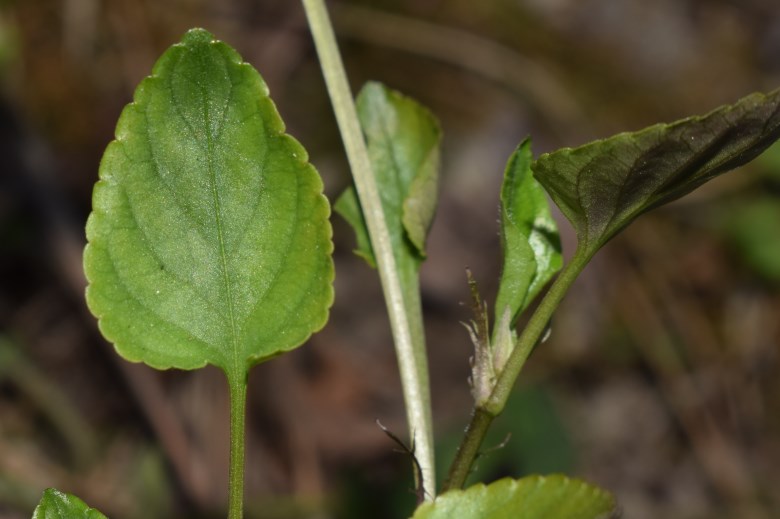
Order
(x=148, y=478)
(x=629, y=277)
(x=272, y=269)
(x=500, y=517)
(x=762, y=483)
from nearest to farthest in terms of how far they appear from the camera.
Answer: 1. (x=500, y=517)
2. (x=272, y=269)
3. (x=148, y=478)
4. (x=762, y=483)
5. (x=629, y=277)

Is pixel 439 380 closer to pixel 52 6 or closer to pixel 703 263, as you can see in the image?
pixel 703 263

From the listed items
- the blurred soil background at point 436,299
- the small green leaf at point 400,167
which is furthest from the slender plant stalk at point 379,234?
the blurred soil background at point 436,299

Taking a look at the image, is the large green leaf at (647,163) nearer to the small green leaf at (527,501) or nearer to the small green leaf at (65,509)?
the small green leaf at (527,501)

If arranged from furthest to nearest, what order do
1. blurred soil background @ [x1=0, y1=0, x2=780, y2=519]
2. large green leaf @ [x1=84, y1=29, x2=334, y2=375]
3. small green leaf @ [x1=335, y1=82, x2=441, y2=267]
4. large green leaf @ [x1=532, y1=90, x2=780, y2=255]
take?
blurred soil background @ [x1=0, y1=0, x2=780, y2=519] < small green leaf @ [x1=335, y1=82, x2=441, y2=267] < large green leaf @ [x1=84, y1=29, x2=334, y2=375] < large green leaf @ [x1=532, y1=90, x2=780, y2=255]

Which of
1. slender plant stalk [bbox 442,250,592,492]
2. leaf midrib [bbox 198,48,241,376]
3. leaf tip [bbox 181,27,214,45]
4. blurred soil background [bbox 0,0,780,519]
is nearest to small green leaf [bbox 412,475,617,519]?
slender plant stalk [bbox 442,250,592,492]

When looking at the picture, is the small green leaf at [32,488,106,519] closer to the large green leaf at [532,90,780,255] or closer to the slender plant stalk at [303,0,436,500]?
the slender plant stalk at [303,0,436,500]

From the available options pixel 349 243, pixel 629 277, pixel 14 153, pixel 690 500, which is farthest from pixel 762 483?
pixel 14 153
